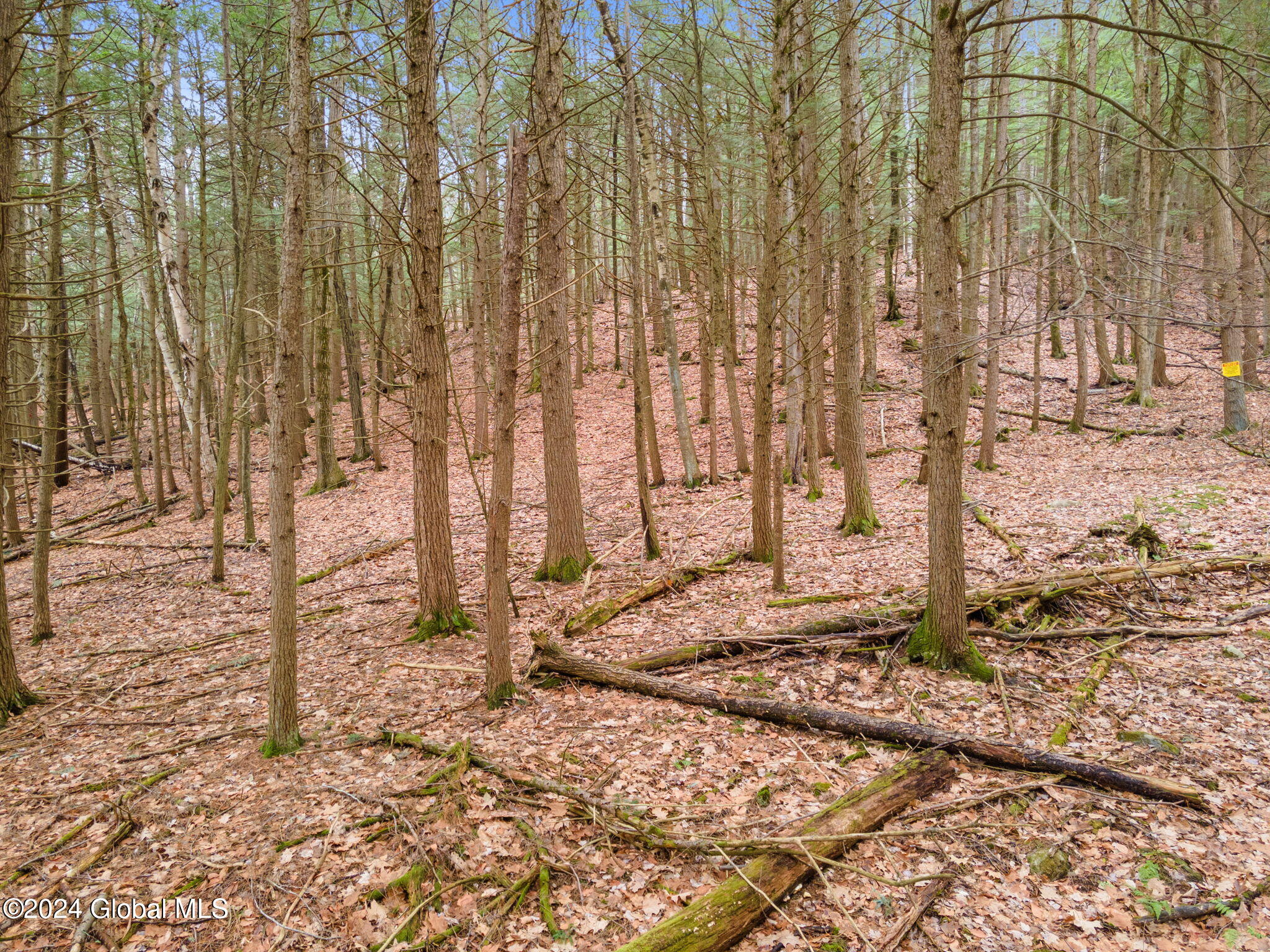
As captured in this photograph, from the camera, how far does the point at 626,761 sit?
452 cm

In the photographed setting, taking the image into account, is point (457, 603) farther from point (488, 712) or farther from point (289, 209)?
point (289, 209)

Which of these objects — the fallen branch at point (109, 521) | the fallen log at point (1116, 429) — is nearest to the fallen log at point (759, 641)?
the fallen log at point (1116, 429)

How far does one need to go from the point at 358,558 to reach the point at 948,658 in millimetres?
8926

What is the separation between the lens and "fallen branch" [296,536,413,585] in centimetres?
1019

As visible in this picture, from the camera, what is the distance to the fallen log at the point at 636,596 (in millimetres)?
7020

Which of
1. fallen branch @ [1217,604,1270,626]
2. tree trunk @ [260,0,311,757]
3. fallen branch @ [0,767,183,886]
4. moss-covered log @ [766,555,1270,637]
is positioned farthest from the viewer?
moss-covered log @ [766,555,1270,637]

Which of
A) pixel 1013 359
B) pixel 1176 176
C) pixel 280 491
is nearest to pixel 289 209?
pixel 280 491

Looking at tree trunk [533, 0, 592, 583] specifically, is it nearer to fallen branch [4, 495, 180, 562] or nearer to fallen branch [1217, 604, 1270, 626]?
fallen branch [1217, 604, 1270, 626]

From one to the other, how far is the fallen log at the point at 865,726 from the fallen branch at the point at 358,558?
5.87 m

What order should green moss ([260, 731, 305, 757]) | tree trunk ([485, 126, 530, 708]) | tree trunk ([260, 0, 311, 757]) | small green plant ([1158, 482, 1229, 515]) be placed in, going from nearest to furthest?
tree trunk ([260, 0, 311, 757]) → tree trunk ([485, 126, 530, 708]) → green moss ([260, 731, 305, 757]) → small green plant ([1158, 482, 1229, 515])

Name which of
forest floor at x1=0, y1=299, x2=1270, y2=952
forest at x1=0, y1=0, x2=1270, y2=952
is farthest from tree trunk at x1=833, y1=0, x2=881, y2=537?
forest floor at x1=0, y1=299, x2=1270, y2=952

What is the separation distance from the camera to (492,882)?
136 inches

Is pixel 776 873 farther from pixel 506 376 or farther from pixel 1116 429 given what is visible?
pixel 1116 429

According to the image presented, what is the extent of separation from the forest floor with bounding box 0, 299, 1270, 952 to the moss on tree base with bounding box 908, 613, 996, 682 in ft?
0.46
